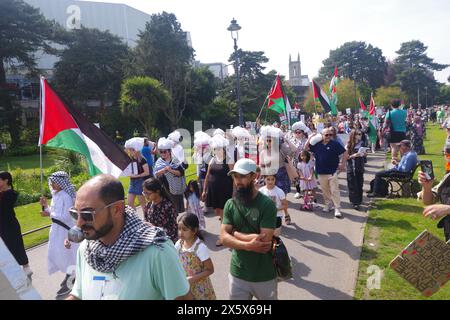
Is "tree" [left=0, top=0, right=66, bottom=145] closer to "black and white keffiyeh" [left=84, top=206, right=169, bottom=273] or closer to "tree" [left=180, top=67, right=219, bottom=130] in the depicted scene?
"tree" [left=180, top=67, right=219, bottom=130]

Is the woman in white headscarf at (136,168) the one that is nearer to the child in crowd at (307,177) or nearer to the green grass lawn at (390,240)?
the child in crowd at (307,177)

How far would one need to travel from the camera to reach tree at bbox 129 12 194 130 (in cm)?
3988

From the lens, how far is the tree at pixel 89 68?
3962 centimetres

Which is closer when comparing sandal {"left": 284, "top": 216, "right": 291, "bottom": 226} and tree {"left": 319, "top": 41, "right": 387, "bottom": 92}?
sandal {"left": 284, "top": 216, "right": 291, "bottom": 226}

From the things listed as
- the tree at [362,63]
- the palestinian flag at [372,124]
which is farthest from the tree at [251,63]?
the palestinian flag at [372,124]

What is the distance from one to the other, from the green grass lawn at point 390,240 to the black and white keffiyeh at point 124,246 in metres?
3.22

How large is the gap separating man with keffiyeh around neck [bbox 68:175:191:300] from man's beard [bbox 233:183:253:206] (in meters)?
1.37

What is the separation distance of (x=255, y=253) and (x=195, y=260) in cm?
62

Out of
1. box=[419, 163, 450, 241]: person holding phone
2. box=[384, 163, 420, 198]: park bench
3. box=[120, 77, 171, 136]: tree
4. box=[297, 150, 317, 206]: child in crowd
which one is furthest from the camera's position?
box=[120, 77, 171, 136]: tree

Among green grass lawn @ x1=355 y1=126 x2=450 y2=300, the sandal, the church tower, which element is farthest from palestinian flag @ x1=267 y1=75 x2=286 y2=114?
the church tower
